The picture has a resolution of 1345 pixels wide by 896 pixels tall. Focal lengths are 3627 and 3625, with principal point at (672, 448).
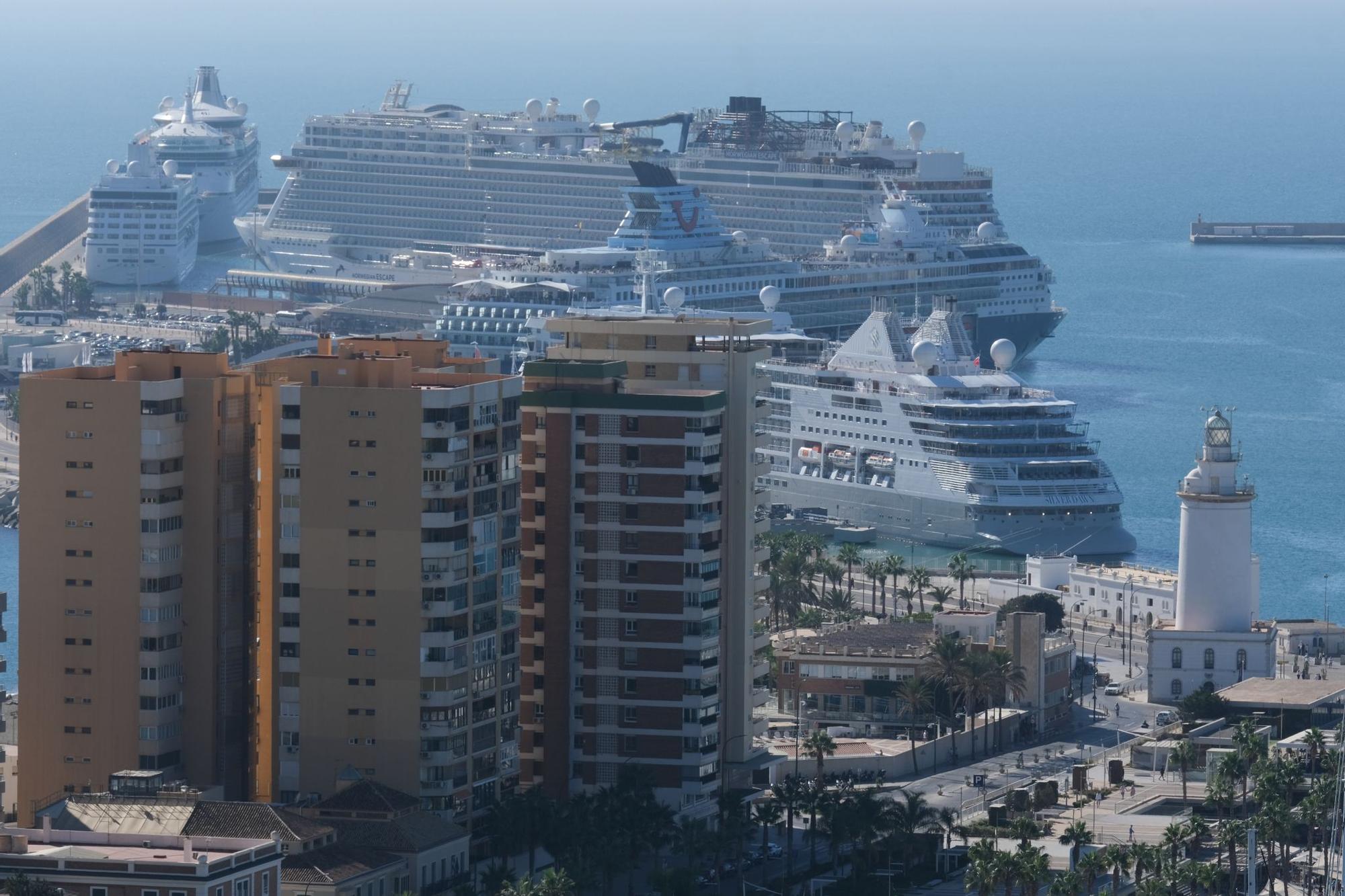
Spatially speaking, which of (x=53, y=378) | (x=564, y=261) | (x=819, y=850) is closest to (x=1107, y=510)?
(x=564, y=261)

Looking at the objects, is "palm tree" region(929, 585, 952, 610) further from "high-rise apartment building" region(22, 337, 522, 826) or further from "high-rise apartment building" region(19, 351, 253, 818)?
"high-rise apartment building" region(19, 351, 253, 818)

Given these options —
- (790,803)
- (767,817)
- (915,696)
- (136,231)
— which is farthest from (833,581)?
(136,231)

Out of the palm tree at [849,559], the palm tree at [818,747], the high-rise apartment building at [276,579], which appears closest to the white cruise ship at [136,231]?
the palm tree at [849,559]

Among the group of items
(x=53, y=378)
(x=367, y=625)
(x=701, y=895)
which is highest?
(x=53, y=378)

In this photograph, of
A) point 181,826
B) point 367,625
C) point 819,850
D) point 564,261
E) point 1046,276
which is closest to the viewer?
point 181,826

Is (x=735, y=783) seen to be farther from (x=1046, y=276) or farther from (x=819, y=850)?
(x=1046, y=276)

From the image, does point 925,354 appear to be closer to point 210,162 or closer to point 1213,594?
point 1213,594
